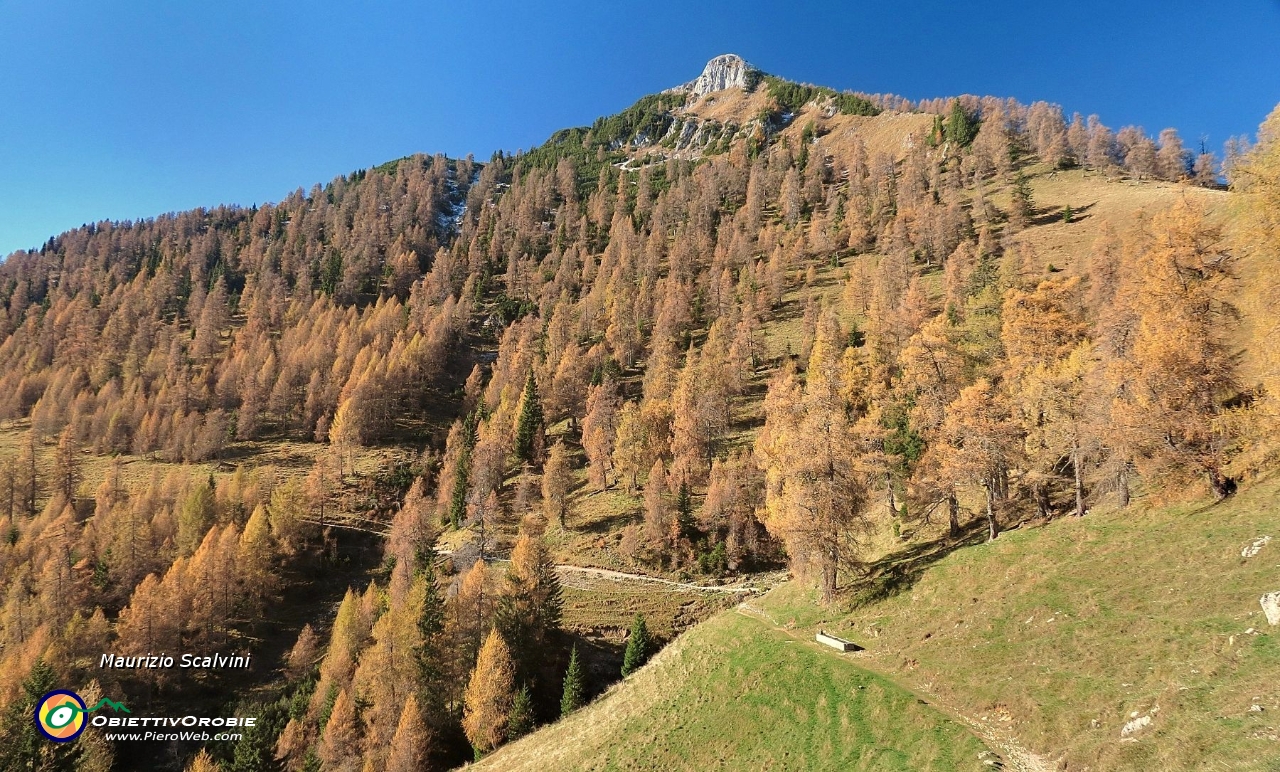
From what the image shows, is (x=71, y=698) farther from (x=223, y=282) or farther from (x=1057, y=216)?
(x=223, y=282)

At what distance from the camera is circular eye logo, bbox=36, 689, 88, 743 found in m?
37.8

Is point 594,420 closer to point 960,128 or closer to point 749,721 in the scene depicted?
point 749,721

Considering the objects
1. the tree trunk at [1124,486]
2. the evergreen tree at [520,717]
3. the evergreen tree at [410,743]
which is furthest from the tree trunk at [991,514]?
the evergreen tree at [410,743]

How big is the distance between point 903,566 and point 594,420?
53.5 meters

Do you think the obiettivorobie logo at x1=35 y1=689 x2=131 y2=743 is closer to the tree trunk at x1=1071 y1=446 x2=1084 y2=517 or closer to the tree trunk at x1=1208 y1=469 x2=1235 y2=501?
the tree trunk at x1=1071 y1=446 x2=1084 y2=517

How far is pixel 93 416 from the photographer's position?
112 meters

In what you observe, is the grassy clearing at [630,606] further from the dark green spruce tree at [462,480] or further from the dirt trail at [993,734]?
the dark green spruce tree at [462,480]

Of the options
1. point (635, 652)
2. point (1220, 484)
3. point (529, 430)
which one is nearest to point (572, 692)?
point (635, 652)

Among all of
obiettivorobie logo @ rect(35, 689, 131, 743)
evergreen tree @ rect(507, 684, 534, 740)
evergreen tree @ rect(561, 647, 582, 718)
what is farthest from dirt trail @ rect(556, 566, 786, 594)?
obiettivorobie logo @ rect(35, 689, 131, 743)

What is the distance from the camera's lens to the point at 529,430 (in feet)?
287

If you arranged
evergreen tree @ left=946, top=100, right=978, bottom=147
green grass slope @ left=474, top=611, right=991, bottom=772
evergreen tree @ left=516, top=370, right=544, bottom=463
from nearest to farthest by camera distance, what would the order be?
green grass slope @ left=474, top=611, right=991, bottom=772, evergreen tree @ left=516, top=370, right=544, bottom=463, evergreen tree @ left=946, top=100, right=978, bottom=147

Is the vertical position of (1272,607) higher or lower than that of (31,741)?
higher

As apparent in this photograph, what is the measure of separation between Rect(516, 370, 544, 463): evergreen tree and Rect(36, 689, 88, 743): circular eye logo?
53.5 metres

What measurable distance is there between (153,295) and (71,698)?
184 meters
